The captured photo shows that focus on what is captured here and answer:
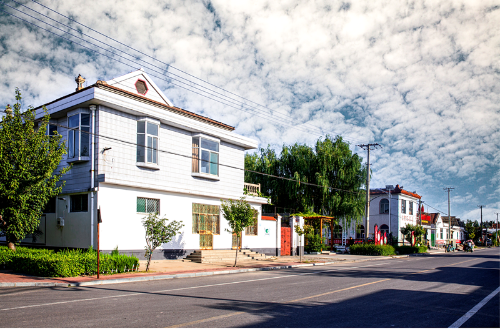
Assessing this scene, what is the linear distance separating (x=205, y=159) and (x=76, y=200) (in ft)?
26.0

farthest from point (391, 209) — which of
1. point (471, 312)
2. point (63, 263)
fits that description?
point (471, 312)

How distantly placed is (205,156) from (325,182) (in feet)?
54.1

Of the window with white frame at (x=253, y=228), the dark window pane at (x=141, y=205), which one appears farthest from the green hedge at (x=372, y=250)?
the dark window pane at (x=141, y=205)

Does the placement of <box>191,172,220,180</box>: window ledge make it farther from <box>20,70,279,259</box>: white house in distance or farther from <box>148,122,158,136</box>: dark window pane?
<box>148,122,158,136</box>: dark window pane

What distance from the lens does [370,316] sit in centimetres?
802

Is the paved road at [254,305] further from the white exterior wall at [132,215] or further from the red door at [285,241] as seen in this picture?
the red door at [285,241]

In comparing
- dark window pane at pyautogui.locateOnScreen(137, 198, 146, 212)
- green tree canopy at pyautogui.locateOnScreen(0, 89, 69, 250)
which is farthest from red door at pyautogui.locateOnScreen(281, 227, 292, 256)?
green tree canopy at pyautogui.locateOnScreen(0, 89, 69, 250)

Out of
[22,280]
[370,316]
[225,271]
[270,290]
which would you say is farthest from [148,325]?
[225,271]

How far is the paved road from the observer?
7.47 meters

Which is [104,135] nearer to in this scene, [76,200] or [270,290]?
[76,200]

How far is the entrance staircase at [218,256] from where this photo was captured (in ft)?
73.1

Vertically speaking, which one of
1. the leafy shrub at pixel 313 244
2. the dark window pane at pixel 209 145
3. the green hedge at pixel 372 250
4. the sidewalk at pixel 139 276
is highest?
the dark window pane at pixel 209 145

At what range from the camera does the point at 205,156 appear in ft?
80.5

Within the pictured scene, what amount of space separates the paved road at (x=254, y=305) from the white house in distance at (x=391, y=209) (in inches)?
1597
